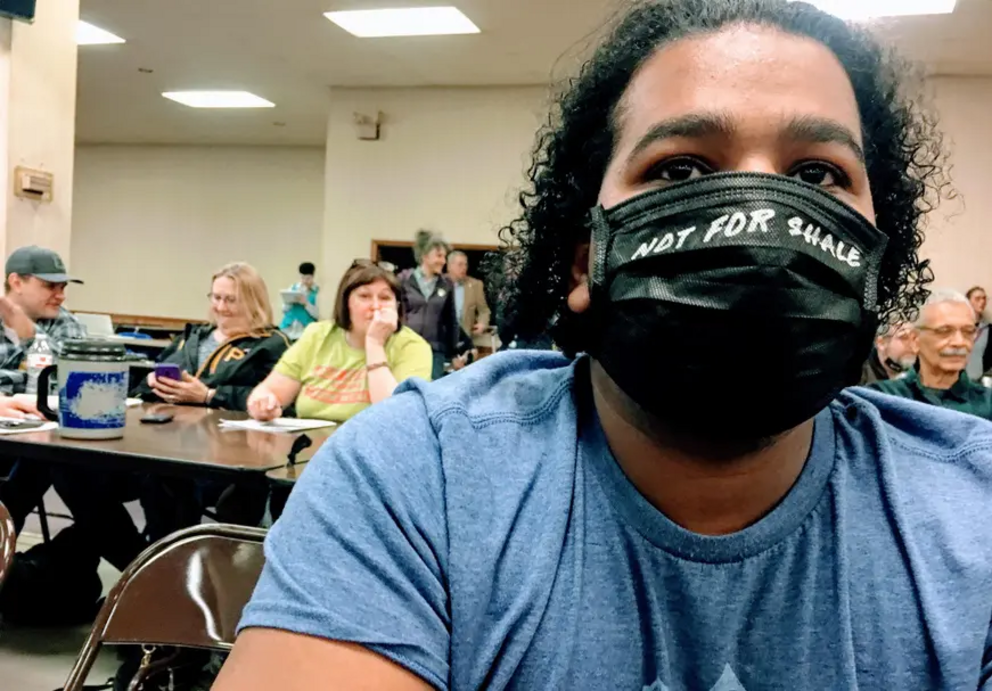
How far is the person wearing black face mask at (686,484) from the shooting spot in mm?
689

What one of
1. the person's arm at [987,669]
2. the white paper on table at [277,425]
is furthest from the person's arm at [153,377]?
the person's arm at [987,669]

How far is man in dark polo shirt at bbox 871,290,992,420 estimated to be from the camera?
3270 mm

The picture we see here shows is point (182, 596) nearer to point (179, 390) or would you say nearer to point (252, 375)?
point (179, 390)

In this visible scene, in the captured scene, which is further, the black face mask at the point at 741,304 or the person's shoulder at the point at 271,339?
the person's shoulder at the point at 271,339

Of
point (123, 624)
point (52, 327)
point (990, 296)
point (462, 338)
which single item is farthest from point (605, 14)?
point (990, 296)

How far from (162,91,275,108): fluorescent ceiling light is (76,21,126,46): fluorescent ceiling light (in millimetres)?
1587

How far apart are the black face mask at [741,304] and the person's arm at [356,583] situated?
0.76 feet

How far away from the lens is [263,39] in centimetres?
682

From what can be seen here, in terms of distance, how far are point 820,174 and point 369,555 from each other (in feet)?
1.84

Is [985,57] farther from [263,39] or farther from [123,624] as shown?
[123,624]

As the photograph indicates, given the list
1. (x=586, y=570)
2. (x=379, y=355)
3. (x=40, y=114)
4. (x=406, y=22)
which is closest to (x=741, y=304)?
(x=586, y=570)

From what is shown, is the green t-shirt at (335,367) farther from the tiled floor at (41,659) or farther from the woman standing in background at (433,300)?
the woman standing in background at (433,300)

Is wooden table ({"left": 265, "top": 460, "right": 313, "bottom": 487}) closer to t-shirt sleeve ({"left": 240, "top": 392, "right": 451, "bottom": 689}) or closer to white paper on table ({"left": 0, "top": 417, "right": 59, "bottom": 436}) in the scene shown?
white paper on table ({"left": 0, "top": 417, "right": 59, "bottom": 436})

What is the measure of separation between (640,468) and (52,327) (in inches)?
144
